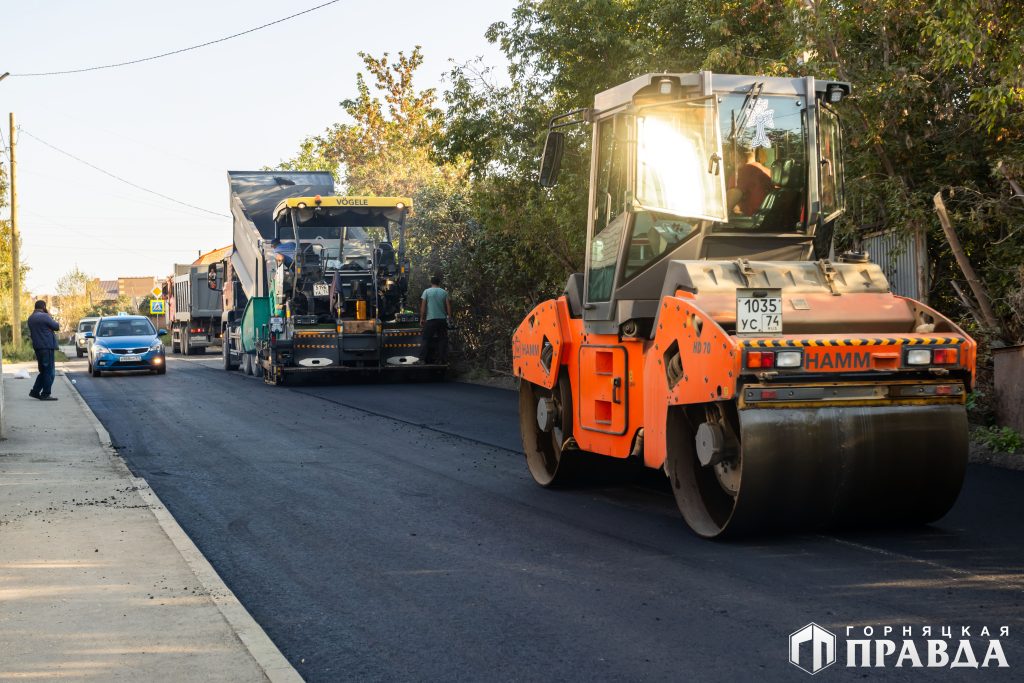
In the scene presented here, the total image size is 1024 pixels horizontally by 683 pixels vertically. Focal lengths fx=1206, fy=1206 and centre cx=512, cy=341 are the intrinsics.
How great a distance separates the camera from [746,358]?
7.13 meters

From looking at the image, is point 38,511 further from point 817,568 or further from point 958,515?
point 958,515

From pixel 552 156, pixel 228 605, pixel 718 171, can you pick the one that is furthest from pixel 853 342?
pixel 228 605

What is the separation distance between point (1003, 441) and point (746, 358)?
553 cm

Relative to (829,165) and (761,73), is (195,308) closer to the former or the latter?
(761,73)

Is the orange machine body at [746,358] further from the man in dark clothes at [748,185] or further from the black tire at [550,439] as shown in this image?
the man in dark clothes at [748,185]

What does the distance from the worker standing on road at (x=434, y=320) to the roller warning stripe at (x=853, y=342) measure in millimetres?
16402

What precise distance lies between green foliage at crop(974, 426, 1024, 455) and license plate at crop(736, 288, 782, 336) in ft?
16.8

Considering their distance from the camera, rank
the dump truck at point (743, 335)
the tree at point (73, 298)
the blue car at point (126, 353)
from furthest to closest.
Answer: the tree at point (73, 298) < the blue car at point (126, 353) < the dump truck at point (743, 335)

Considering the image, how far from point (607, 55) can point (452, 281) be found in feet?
25.3

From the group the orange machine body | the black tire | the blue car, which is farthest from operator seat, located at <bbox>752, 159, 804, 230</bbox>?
the blue car

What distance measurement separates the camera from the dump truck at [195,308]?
4319 centimetres

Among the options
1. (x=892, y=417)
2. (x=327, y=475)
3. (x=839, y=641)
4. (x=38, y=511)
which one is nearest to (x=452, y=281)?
(x=327, y=475)

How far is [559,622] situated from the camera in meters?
6.03

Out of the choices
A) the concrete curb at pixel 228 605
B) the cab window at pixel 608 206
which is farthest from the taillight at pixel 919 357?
the concrete curb at pixel 228 605
